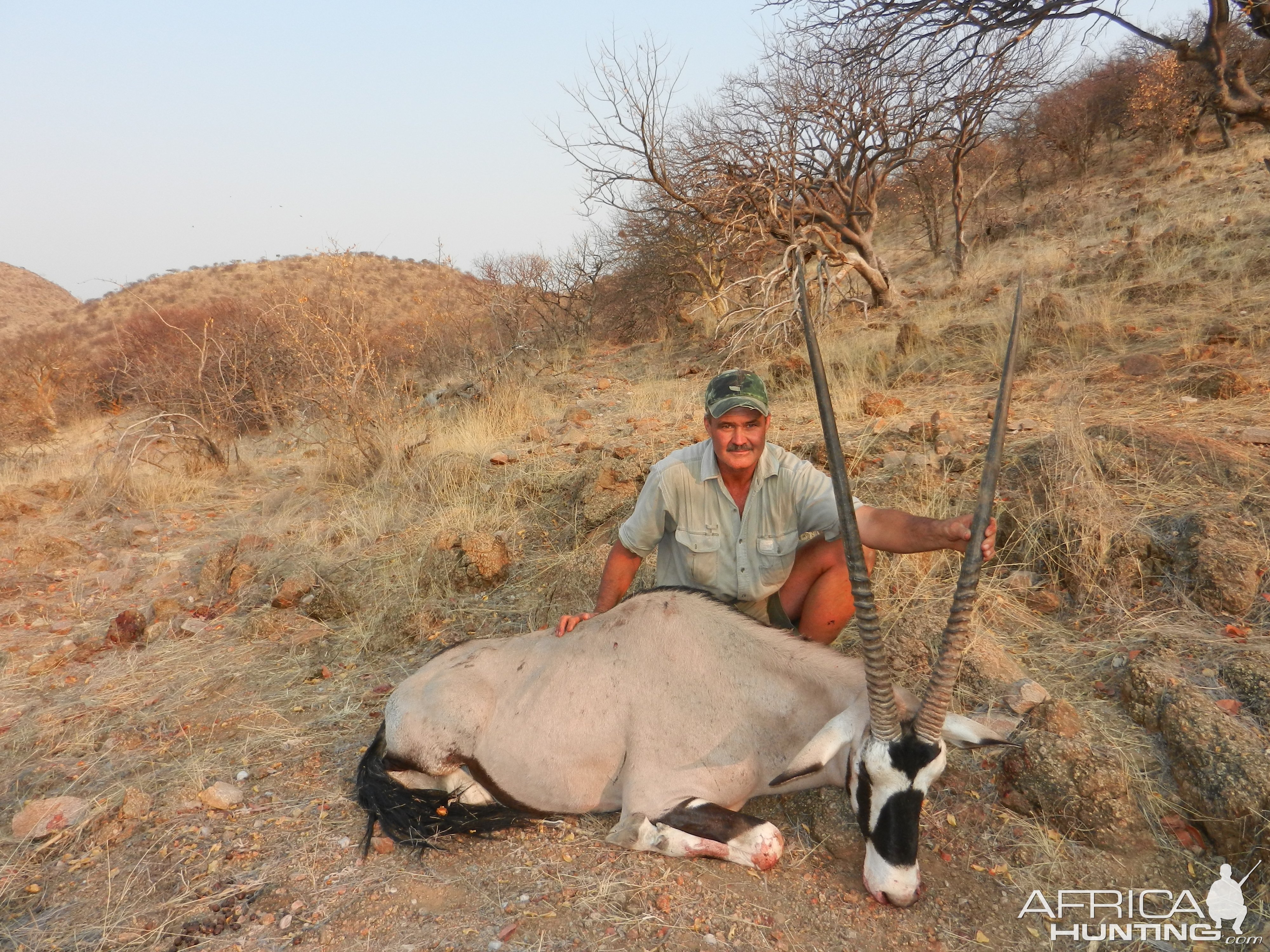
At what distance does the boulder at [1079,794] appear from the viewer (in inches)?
102

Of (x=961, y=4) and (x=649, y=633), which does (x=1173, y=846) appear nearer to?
(x=649, y=633)

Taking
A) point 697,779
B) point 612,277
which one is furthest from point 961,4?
point 612,277

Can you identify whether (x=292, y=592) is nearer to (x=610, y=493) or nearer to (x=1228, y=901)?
(x=610, y=493)

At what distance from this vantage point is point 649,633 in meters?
3.07

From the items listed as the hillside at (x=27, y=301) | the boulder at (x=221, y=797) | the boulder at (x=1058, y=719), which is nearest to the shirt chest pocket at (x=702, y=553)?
the boulder at (x=1058, y=719)

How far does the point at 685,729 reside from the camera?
9.41 ft

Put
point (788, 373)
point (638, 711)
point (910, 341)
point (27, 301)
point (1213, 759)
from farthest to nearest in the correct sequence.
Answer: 1. point (27, 301)
2. point (910, 341)
3. point (788, 373)
4. point (638, 711)
5. point (1213, 759)

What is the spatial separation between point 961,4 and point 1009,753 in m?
7.40

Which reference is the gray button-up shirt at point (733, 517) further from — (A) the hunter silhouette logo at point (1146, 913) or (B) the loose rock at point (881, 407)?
(B) the loose rock at point (881, 407)

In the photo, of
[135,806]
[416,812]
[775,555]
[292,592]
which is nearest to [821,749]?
[775,555]

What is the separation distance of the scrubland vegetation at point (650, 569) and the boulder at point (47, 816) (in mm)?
19

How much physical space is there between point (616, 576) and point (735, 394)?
1016 mm

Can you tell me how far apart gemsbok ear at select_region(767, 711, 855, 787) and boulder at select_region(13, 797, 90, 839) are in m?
2.91

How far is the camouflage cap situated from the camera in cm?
308
